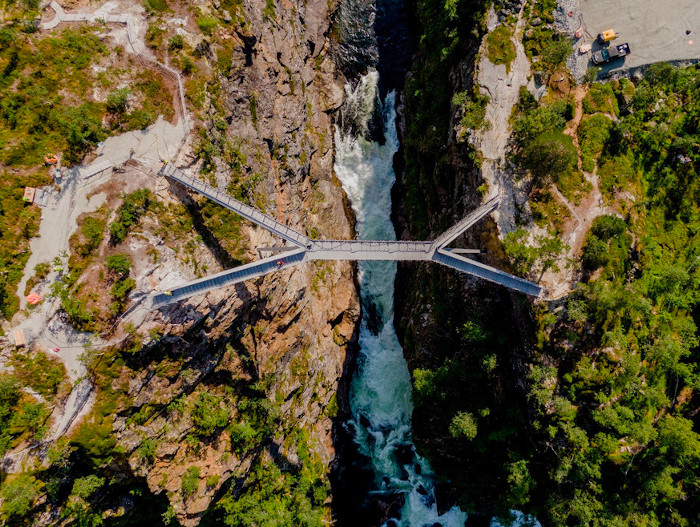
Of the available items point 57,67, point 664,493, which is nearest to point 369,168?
point 57,67

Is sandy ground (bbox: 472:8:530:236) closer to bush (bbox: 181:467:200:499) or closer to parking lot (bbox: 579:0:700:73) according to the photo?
parking lot (bbox: 579:0:700:73)

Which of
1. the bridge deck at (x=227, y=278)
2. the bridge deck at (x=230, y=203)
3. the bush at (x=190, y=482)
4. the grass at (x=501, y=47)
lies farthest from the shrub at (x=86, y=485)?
the grass at (x=501, y=47)

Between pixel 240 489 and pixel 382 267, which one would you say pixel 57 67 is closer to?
pixel 382 267

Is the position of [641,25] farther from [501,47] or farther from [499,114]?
[499,114]

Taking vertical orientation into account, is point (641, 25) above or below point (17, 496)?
above

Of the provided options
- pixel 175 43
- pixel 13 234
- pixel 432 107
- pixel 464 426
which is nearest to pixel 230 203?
pixel 175 43

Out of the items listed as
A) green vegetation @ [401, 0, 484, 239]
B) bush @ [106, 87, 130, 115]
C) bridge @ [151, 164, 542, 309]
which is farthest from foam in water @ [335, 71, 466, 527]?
bush @ [106, 87, 130, 115]
